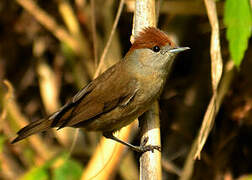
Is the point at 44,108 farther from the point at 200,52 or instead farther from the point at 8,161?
the point at 200,52

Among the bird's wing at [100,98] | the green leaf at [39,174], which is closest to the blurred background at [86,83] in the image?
the green leaf at [39,174]

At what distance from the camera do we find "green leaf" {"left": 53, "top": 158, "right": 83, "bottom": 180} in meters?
3.00

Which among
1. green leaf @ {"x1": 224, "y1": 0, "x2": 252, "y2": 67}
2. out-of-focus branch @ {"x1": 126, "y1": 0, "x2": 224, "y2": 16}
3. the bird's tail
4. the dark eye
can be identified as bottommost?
the bird's tail

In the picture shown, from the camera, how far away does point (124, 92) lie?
8.60 ft

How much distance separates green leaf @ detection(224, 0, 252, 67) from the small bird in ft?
1.57

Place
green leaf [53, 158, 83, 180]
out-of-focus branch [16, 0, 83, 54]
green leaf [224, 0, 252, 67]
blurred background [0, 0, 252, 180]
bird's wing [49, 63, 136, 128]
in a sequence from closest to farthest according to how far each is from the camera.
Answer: green leaf [224, 0, 252, 67], bird's wing [49, 63, 136, 128], green leaf [53, 158, 83, 180], blurred background [0, 0, 252, 180], out-of-focus branch [16, 0, 83, 54]

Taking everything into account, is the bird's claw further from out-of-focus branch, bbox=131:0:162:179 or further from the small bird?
the small bird

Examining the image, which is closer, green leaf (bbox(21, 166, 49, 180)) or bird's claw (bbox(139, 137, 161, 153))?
bird's claw (bbox(139, 137, 161, 153))

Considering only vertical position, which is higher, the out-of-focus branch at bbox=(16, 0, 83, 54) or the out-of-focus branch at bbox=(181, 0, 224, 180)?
the out-of-focus branch at bbox=(16, 0, 83, 54)

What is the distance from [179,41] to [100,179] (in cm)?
120

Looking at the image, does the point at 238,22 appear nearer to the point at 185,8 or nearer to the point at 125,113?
the point at 125,113

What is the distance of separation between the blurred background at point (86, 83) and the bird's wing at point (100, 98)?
149 mm

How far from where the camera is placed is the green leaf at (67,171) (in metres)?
3.00


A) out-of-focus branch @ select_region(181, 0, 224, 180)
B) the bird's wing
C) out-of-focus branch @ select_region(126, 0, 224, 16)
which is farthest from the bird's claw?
out-of-focus branch @ select_region(126, 0, 224, 16)
